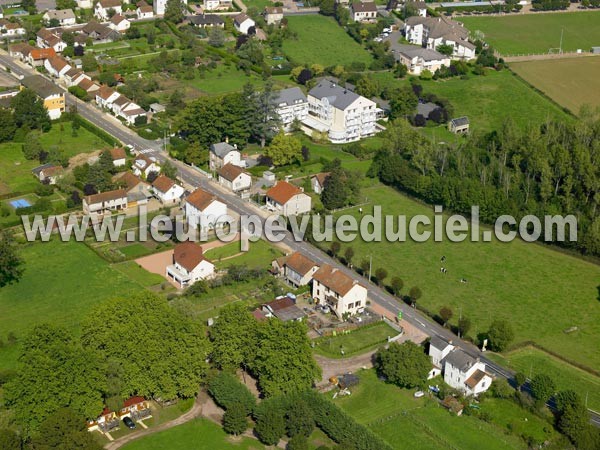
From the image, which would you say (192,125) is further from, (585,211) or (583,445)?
(583,445)

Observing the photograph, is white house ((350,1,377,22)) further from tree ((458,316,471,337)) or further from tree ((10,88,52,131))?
tree ((458,316,471,337))

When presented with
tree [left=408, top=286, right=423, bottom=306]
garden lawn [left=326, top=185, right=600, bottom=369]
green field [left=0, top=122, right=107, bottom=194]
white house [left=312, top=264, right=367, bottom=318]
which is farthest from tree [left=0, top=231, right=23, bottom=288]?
tree [left=408, top=286, right=423, bottom=306]

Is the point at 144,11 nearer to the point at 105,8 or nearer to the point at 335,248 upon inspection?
the point at 105,8

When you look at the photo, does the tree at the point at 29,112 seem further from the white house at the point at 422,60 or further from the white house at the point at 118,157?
the white house at the point at 422,60

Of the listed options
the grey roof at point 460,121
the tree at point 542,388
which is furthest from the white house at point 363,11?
the tree at point 542,388

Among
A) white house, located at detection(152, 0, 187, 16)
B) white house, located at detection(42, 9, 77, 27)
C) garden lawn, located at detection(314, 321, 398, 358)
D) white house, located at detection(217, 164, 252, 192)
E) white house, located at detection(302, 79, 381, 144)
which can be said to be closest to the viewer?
garden lawn, located at detection(314, 321, 398, 358)

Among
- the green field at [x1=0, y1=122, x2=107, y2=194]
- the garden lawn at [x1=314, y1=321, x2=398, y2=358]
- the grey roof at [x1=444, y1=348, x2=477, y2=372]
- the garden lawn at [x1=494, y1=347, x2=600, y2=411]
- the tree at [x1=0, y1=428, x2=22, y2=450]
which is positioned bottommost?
the garden lawn at [x1=494, y1=347, x2=600, y2=411]

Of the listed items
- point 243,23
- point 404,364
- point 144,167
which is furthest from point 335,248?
point 243,23
